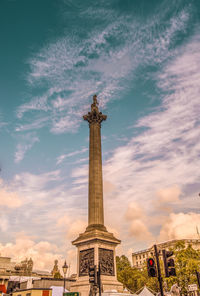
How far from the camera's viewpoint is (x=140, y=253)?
133m

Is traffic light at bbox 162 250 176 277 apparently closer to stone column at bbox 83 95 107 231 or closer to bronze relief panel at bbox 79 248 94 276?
bronze relief panel at bbox 79 248 94 276

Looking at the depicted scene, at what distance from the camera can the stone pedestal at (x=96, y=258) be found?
3130 centimetres

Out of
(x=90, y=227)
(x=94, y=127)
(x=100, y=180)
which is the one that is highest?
(x=94, y=127)

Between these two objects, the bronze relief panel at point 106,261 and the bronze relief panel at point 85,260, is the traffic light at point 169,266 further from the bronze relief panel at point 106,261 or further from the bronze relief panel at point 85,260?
the bronze relief panel at point 85,260

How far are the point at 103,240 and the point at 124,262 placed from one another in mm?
50298


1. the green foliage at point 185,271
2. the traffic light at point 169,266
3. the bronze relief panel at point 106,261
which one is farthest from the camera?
the green foliage at point 185,271

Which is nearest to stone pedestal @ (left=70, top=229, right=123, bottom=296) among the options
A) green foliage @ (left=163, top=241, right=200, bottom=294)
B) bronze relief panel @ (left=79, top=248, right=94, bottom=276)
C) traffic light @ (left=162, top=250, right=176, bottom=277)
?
bronze relief panel @ (left=79, top=248, right=94, bottom=276)

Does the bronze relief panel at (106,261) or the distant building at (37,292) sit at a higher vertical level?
the bronze relief panel at (106,261)

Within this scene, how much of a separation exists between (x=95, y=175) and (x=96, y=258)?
12475 mm

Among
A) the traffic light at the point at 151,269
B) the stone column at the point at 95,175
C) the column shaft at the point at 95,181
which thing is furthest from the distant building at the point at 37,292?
the traffic light at the point at 151,269

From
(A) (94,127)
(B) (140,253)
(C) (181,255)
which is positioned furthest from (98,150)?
(B) (140,253)

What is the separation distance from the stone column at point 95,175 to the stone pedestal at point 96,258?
2.19 metres

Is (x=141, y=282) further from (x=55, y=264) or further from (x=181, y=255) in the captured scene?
(x=55, y=264)

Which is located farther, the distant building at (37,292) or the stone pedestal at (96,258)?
the stone pedestal at (96,258)
